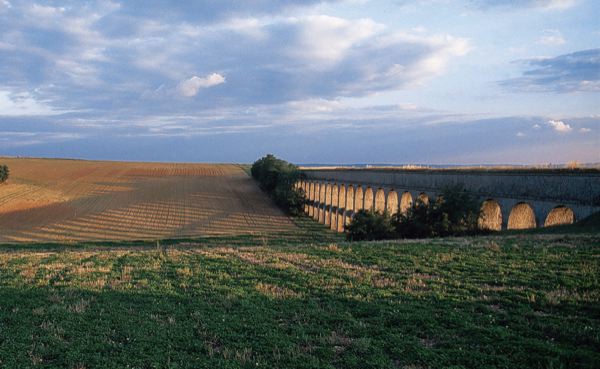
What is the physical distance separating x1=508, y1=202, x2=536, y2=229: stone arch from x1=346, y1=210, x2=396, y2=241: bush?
7.24 meters

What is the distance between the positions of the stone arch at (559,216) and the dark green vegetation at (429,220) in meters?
4.42

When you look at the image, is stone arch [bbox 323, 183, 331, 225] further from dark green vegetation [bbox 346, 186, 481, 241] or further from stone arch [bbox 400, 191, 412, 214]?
dark green vegetation [bbox 346, 186, 481, 241]

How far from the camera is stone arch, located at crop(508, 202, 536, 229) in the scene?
25.0 meters

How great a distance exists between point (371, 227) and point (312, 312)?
21670 mm

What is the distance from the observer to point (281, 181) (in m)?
69.3

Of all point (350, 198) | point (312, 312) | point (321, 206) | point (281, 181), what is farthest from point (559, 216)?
point (281, 181)

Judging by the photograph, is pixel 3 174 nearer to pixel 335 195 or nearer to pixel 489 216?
pixel 335 195

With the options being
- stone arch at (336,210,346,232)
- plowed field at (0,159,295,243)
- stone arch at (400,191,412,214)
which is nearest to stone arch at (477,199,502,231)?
stone arch at (400,191,412,214)

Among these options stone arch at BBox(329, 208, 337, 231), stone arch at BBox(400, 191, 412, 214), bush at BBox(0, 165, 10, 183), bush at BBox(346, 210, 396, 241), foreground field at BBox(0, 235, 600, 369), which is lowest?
stone arch at BBox(329, 208, 337, 231)

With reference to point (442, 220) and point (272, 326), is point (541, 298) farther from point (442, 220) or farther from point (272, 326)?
point (442, 220)

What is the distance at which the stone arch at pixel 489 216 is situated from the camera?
2711 centimetres

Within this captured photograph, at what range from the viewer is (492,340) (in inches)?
284

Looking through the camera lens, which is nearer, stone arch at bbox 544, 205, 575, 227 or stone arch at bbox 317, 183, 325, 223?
stone arch at bbox 544, 205, 575, 227

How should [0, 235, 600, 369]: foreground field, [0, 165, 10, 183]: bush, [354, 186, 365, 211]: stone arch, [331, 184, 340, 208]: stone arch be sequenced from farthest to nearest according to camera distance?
[0, 165, 10, 183]: bush → [331, 184, 340, 208]: stone arch → [354, 186, 365, 211]: stone arch → [0, 235, 600, 369]: foreground field
